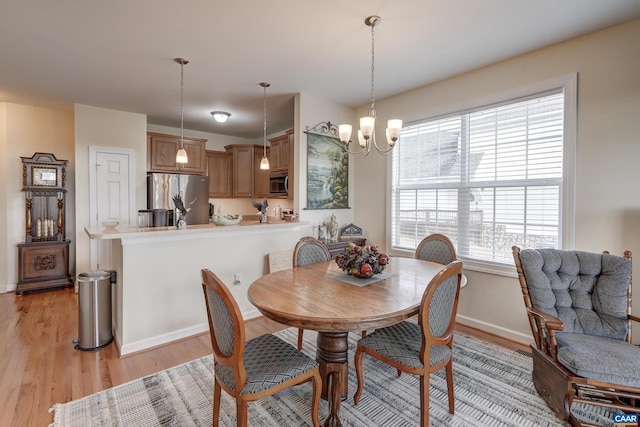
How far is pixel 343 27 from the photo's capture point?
2.46 metres

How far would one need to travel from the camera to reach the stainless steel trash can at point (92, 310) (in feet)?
9.09

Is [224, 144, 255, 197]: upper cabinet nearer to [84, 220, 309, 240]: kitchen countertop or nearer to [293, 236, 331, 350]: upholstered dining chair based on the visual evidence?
[84, 220, 309, 240]: kitchen countertop

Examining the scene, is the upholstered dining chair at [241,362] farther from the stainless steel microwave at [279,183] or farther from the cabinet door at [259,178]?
the cabinet door at [259,178]

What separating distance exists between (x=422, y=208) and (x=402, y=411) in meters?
2.43

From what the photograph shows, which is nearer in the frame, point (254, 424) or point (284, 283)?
point (254, 424)

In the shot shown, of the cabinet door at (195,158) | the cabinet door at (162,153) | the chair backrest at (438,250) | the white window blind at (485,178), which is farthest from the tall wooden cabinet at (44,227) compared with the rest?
the chair backrest at (438,250)

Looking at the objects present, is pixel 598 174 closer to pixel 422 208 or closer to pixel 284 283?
pixel 422 208

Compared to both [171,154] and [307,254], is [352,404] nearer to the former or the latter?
[307,254]

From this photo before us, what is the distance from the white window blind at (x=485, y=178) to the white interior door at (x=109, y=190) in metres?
4.09

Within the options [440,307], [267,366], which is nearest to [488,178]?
[440,307]

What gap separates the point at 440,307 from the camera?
5.75 ft

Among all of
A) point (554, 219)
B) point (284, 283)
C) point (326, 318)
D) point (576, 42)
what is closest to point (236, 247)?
point (284, 283)

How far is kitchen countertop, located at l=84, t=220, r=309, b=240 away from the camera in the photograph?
2.58 m

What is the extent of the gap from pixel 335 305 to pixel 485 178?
8.07 feet
